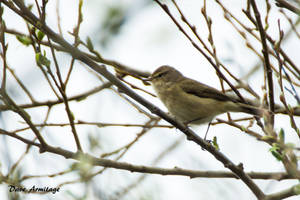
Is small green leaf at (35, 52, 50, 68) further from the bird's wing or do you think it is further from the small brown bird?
the bird's wing

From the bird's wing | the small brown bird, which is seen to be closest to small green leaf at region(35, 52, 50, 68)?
the small brown bird

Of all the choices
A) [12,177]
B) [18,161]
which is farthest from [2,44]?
[18,161]

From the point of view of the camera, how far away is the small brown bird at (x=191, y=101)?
18.1 feet

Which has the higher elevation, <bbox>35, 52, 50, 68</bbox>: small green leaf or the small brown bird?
the small brown bird

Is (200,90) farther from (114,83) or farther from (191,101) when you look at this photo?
(114,83)

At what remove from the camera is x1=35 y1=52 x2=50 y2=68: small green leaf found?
2707mm

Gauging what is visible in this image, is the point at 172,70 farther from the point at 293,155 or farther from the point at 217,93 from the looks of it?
the point at 293,155

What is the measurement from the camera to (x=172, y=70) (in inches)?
263

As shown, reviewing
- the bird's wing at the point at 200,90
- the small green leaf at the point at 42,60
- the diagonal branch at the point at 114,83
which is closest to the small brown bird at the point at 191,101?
the bird's wing at the point at 200,90

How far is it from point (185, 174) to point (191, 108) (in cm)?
208

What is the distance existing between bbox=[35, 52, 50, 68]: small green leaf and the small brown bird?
9.63 ft

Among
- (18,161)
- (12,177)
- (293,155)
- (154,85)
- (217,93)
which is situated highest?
(154,85)

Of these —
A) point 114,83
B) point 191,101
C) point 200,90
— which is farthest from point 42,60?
point 200,90

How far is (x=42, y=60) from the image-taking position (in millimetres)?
2715
